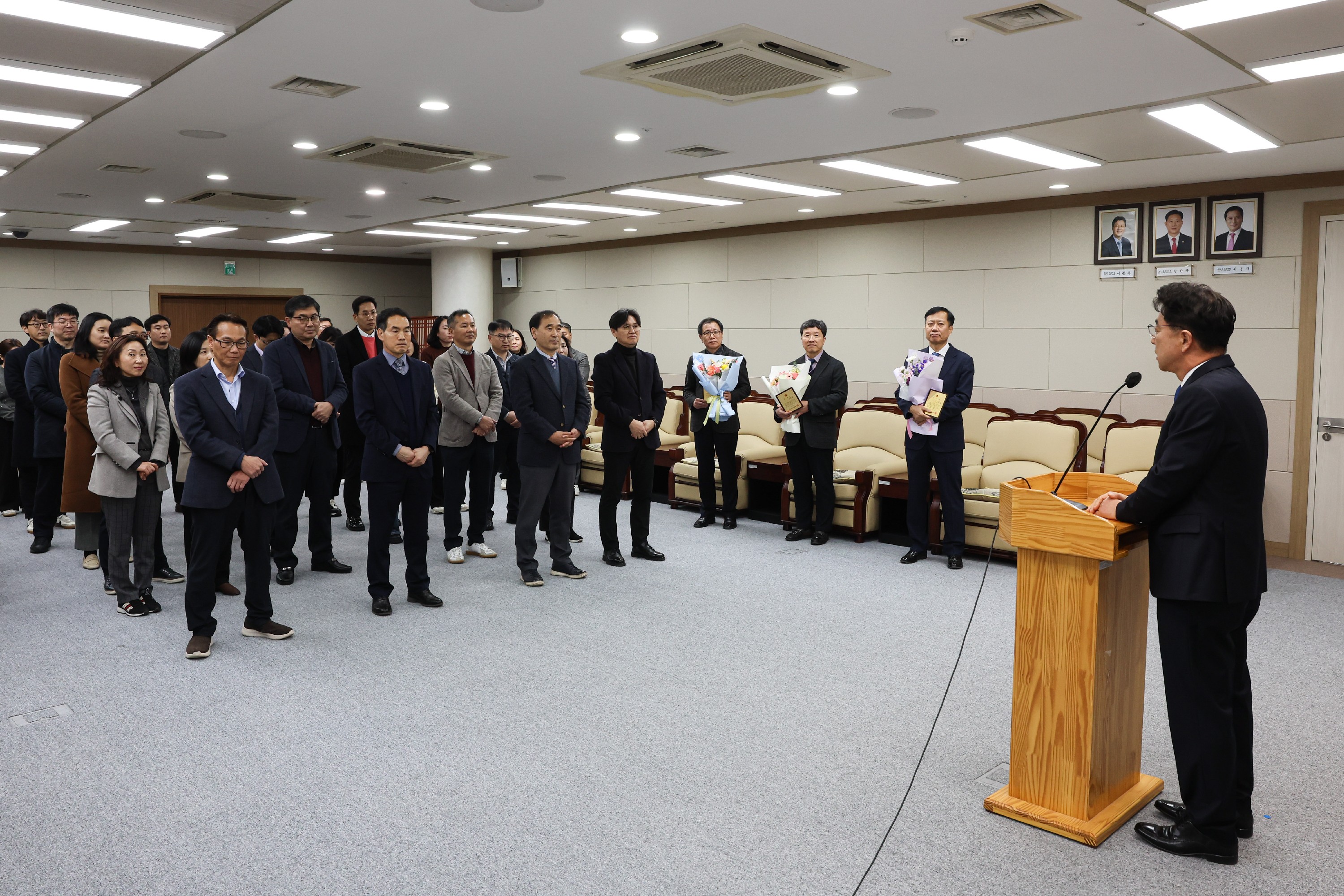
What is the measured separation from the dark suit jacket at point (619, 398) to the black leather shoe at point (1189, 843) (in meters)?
4.07

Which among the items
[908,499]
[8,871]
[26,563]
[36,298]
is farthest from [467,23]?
[36,298]

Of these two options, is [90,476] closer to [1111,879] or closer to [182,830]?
[182,830]

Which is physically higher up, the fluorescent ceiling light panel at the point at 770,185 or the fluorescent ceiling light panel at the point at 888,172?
the fluorescent ceiling light panel at the point at 770,185

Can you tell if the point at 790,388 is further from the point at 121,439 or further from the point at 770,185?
the point at 121,439

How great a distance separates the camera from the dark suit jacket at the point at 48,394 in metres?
6.68

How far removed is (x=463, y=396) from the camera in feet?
21.7

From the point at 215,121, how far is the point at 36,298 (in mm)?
9197

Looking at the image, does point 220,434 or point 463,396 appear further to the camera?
point 463,396

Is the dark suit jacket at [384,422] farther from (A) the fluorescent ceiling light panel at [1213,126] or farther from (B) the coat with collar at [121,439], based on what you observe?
(A) the fluorescent ceiling light panel at [1213,126]

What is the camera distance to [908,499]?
22.6ft

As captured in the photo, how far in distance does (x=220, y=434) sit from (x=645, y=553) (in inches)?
121

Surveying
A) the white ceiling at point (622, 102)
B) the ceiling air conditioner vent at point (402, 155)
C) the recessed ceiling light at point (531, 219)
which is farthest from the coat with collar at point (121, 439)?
the recessed ceiling light at point (531, 219)

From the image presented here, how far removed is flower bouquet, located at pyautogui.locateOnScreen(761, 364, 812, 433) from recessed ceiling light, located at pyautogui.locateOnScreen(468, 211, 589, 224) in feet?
13.0

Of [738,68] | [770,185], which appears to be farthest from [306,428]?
[770,185]
